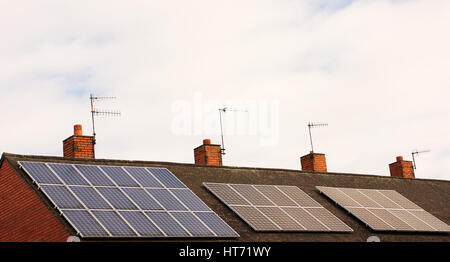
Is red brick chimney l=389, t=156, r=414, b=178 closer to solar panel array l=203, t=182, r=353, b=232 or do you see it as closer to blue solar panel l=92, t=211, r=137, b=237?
solar panel array l=203, t=182, r=353, b=232

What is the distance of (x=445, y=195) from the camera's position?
38062mm

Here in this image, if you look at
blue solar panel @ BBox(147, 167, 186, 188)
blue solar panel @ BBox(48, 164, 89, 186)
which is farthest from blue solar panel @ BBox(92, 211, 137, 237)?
blue solar panel @ BBox(147, 167, 186, 188)

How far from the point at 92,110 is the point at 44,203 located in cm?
1046

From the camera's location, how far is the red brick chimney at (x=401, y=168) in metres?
42.8

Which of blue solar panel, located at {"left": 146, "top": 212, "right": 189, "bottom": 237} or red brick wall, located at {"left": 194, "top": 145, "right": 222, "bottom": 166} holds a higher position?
red brick wall, located at {"left": 194, "top": 145, "right": 222, "bottom": 166}

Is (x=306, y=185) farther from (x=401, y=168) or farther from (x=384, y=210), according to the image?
(x=401, y=168)

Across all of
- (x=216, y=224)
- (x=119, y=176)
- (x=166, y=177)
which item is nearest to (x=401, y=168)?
(x=166, y=177)

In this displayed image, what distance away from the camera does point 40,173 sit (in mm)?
26000

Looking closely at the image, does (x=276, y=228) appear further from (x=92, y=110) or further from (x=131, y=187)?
(x=92, y=110)

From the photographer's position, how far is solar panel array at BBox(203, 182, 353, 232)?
90.9 ft

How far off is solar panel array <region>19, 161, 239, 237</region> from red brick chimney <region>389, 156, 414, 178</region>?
58.4 feet
